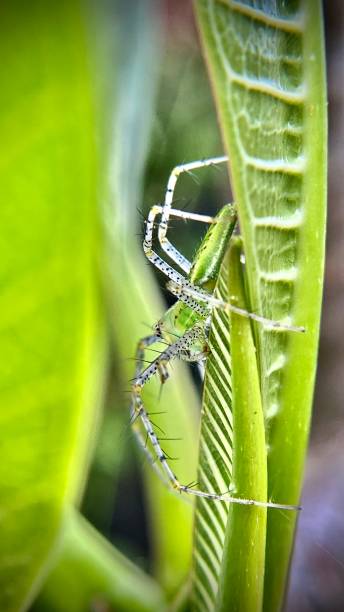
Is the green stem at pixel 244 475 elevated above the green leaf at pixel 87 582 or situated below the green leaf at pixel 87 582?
above

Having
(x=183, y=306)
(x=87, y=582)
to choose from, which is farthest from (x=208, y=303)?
(x=87, y=582)

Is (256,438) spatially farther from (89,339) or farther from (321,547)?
(321,547)

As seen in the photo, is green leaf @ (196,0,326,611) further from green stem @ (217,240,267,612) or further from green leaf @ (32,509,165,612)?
green leaf @ (32,509,165,612)

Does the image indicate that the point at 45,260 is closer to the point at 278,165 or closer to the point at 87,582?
the point at 278,165

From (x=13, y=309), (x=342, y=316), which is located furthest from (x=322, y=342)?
(x=13, y=309)

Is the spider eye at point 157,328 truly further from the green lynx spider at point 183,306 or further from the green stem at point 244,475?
the green stem at point 244,475

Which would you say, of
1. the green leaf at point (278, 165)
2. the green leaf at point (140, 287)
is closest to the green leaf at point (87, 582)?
the green leaf at point (140, 287)

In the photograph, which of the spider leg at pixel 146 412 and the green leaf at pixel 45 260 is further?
the spider leg at pixel 146 412

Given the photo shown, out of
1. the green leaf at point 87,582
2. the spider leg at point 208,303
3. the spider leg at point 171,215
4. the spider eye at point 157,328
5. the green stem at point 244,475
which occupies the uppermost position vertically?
the spider leg at point 171,215
